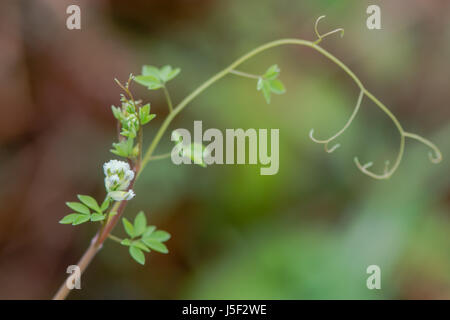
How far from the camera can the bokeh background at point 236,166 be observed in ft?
4.49

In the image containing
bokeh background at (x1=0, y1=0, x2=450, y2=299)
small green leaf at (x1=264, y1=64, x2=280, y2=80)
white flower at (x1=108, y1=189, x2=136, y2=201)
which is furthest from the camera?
bokeh background at (x1=0, y1=0, x2=450, y2=299)

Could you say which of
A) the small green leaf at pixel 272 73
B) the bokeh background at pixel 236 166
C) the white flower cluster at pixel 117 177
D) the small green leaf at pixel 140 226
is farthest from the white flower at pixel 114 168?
the bokeh background at pixel 236 166

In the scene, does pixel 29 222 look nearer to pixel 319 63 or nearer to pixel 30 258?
pixel 30 258

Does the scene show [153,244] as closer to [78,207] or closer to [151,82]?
[78,207]

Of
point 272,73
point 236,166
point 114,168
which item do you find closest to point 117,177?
point 114,168

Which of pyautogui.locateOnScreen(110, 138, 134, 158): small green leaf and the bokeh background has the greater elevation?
the bokeh background

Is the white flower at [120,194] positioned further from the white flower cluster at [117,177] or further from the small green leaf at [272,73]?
the small green leaf at [272,73]

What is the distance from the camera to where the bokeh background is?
4.49ft

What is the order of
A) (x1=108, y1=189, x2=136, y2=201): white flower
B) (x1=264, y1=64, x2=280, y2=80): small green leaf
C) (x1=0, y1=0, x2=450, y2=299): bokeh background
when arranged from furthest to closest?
1. (x1=0, y1=0, x2=450, y2=299): bokeh background
2. (x1=264, y1=64, x2=280, y2=80): small green leaf
3. (x1=108, y1=189, x2=136, y2=201): white flower

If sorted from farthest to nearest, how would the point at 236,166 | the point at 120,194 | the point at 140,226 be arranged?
the point at 236,166, the point at 140,226, the point at 120,194

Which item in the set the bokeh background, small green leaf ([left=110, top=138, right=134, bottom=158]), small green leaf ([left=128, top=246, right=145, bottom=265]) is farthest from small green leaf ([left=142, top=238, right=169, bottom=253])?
the bokeh background

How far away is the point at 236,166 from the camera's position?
4.70 ft

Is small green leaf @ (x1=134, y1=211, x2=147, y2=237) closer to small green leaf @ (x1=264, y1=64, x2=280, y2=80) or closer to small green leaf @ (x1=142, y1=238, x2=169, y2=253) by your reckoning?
small green leaf @ (x1=142, y1=238, x2=169, y2=253)

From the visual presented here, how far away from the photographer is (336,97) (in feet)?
4.78
